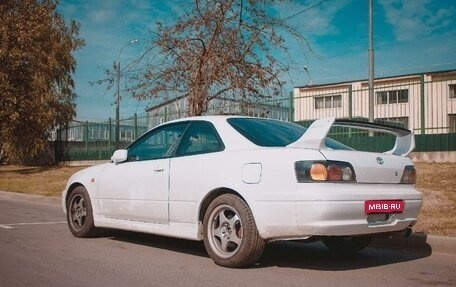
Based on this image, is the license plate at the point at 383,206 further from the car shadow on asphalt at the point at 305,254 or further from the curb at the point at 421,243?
the curb at the point at 421,243

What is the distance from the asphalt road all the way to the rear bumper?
16.2 inches

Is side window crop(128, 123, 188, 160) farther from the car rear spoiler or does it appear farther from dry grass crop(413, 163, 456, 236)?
dry grass crop(413, 163, 456, 236)

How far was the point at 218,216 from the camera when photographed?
4965mm

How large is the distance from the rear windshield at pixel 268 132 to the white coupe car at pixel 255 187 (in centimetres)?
1

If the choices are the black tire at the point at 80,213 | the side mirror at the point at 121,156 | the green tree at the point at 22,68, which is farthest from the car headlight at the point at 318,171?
the green tree at the point at 22,68

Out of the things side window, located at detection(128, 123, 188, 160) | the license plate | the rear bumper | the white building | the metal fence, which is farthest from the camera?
the white building

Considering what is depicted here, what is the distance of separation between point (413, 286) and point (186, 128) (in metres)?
2.77

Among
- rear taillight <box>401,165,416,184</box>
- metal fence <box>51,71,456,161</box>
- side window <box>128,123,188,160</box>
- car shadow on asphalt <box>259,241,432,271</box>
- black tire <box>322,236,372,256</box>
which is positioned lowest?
car shadow on asphalt <box>259,241,432,271</box>

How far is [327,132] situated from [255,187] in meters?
0.78

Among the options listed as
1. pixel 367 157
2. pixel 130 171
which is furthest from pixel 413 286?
pixel 130 171

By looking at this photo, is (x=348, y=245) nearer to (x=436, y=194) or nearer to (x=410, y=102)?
(x=436, y=194)

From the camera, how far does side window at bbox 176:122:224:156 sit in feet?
17.3

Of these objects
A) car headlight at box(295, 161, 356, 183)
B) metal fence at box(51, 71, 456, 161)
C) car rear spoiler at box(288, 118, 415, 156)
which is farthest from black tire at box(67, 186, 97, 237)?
metal fence at box(51, 71, 456, 161)

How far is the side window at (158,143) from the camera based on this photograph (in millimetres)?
5777
